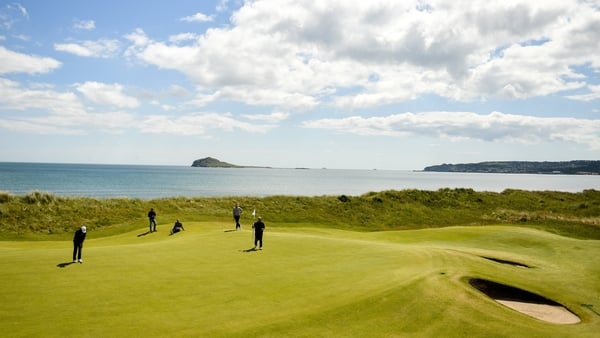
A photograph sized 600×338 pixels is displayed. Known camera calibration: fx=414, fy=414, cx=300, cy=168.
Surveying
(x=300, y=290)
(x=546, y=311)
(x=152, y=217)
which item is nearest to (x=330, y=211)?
(x=152, y=217)

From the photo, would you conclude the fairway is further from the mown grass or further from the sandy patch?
the mown grass

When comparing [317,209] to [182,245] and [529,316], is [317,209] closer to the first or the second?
[182,245]

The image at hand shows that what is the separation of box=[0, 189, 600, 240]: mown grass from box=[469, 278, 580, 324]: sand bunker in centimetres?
2496

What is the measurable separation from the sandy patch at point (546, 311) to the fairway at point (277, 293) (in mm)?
467

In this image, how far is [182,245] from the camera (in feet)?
83.5

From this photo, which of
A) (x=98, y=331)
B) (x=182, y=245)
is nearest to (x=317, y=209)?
(x=182, y=245)

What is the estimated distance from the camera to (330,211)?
5866 cm

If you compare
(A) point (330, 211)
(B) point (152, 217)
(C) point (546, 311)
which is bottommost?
(C) point (546, 311)

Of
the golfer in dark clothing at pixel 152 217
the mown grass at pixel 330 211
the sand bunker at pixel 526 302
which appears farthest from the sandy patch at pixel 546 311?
the golfer in dark clothing at pixel 152 217

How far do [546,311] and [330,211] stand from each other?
138ft

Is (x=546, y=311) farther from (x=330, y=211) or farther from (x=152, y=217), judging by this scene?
(x=330, y=211)

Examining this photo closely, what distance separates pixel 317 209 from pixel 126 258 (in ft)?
131

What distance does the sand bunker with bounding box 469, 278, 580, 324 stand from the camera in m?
16.2

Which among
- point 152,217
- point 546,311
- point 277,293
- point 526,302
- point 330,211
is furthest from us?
point 330,211
